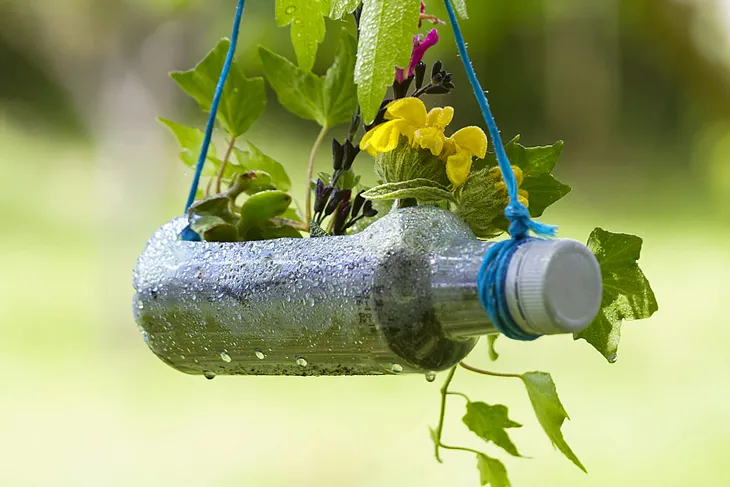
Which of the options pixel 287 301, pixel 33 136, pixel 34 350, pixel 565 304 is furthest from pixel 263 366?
pixel 33 136

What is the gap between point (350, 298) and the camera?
0.98 ft

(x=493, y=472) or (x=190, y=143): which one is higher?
(x=190, y=143)

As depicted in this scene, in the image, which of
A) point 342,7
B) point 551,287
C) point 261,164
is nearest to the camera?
point 551,287

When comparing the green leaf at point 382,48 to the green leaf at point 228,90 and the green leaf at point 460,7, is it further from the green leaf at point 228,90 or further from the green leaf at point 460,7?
the green leaf at point 228,90

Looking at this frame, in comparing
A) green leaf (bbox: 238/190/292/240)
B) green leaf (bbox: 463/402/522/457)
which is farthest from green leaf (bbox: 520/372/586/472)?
green leaf (bbox: 238/190/292/240)

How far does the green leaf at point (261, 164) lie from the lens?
0.46m

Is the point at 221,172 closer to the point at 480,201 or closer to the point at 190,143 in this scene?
the point at 190,143

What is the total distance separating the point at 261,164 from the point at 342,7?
13 centimetres

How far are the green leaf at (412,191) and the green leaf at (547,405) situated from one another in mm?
110

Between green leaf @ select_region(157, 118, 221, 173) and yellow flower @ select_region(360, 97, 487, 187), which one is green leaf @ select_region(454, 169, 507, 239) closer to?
yellow flower @ select_region(360, 97, 487, 187)

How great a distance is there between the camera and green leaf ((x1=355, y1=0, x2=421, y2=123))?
324mm

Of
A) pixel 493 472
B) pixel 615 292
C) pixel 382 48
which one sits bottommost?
pixel 493 472

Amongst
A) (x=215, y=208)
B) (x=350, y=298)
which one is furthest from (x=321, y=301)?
(x=215, y=208)

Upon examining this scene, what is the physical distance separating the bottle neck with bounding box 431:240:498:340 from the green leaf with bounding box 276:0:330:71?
138 mm
